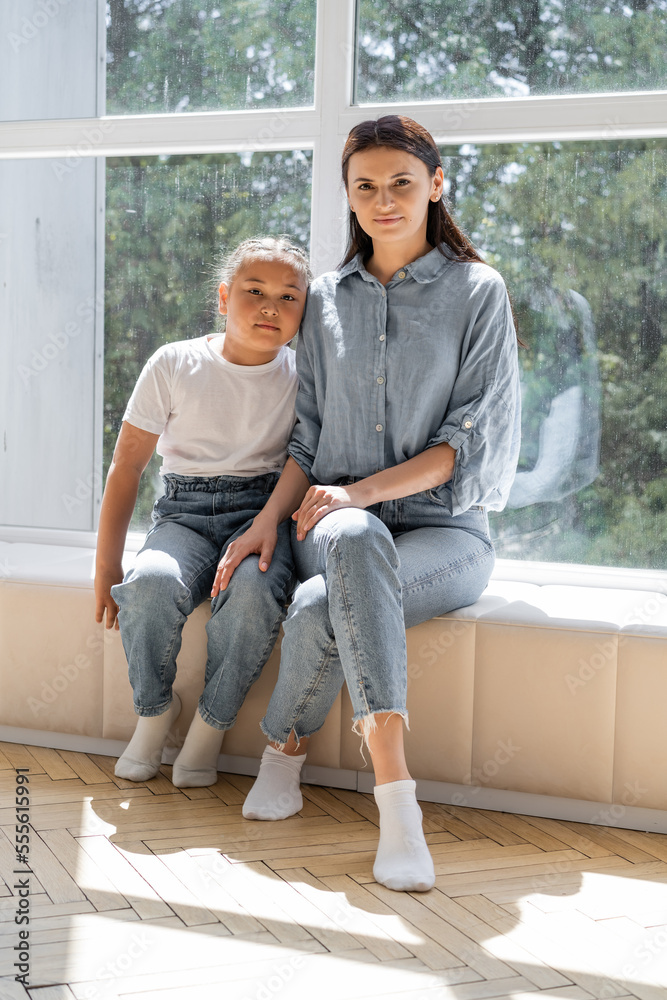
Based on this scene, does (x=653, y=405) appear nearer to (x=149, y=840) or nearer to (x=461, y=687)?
(x=461, y=687)

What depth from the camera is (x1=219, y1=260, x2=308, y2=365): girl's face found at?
6.48 feet

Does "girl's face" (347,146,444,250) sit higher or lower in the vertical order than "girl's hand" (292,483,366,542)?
higher

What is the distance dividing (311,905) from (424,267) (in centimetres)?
Result: 121

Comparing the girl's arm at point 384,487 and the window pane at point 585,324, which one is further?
the window pane at point 585,324

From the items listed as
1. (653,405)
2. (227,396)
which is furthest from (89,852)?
(653,405)

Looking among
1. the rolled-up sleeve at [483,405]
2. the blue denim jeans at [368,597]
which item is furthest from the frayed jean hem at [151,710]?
the rolled-up sleeve at [483,405]

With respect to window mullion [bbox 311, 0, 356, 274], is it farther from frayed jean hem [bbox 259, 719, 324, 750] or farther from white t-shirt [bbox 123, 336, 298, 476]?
frayed jean hem [bbox 259, 719, 324, 750]

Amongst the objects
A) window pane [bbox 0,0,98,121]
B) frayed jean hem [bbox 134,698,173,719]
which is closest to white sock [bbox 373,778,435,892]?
frayed jean hem [bbox 134,698,173,719]

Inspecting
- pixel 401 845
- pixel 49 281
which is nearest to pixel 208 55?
pixel 49 281

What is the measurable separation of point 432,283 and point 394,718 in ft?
2.91

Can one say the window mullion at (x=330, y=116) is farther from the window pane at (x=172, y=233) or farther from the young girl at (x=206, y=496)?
the young girl at (x=206, y=496)

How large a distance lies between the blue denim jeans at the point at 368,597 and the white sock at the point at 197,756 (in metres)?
0.17

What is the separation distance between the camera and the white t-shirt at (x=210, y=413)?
2.02m

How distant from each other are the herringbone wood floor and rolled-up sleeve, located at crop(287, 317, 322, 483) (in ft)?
2.23
